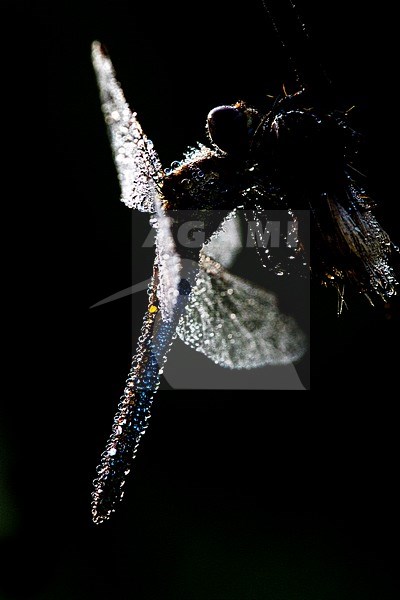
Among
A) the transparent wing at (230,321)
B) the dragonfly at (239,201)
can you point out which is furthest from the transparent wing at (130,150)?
the transparent wing at (230,321)

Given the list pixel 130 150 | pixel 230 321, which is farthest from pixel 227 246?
pixel 130 150

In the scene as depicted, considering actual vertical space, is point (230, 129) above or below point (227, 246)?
above

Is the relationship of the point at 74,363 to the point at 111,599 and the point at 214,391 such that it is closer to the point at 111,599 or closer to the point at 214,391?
the point at 214,391

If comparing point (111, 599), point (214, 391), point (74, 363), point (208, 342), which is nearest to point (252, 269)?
point (208, 342)

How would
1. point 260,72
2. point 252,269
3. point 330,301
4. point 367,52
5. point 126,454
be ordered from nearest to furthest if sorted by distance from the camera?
point 126,454 → point 252,269 → point 367,52 → point 260,72 → point 330,301

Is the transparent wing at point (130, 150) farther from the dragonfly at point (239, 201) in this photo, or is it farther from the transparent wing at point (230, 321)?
the transparent wing at point (230, 321)

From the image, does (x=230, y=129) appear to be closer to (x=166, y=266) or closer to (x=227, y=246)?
(x=166, y=266)
